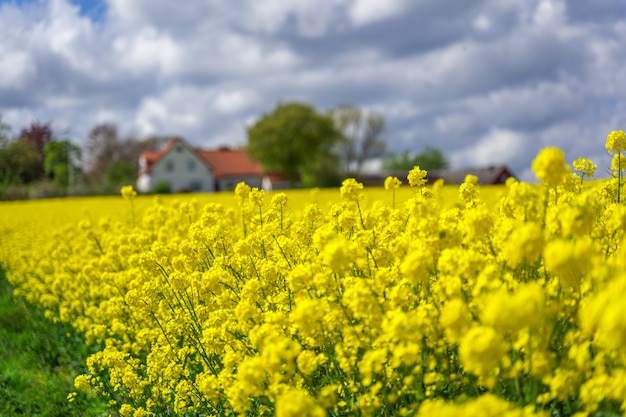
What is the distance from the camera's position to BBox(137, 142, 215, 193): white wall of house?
65.1m

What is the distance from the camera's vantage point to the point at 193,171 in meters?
66.1

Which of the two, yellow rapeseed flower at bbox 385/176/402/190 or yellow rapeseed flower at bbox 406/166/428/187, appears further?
yellow rapeseed flower at bbox 385/176/402/190

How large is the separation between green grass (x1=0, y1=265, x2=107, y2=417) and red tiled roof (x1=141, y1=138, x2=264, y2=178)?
5441 cm

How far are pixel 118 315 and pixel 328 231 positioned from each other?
5.15 meters

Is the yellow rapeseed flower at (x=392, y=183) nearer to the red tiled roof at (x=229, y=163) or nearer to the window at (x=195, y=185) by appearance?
the window at (x=195, y=185)

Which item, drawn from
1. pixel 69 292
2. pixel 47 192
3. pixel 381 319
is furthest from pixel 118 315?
pixel 47 192

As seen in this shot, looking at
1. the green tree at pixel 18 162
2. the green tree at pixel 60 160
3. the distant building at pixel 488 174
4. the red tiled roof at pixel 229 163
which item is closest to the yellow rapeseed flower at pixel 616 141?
the distant building at pixel 488 174

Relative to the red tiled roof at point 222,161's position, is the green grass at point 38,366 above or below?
below

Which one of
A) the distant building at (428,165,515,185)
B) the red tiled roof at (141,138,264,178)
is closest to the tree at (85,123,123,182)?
the red tiled roof at (141,138,264,178)

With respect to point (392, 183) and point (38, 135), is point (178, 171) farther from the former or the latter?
point (392, 183)

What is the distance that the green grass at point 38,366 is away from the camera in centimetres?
755

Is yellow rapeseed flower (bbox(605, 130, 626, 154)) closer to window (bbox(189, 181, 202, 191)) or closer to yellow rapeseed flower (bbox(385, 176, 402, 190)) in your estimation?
yellow rapeseed flower (bbox(385, 176, 402, 190))

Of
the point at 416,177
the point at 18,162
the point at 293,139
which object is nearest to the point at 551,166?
the point at 416,177

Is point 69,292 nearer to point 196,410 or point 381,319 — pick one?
point 196,410
